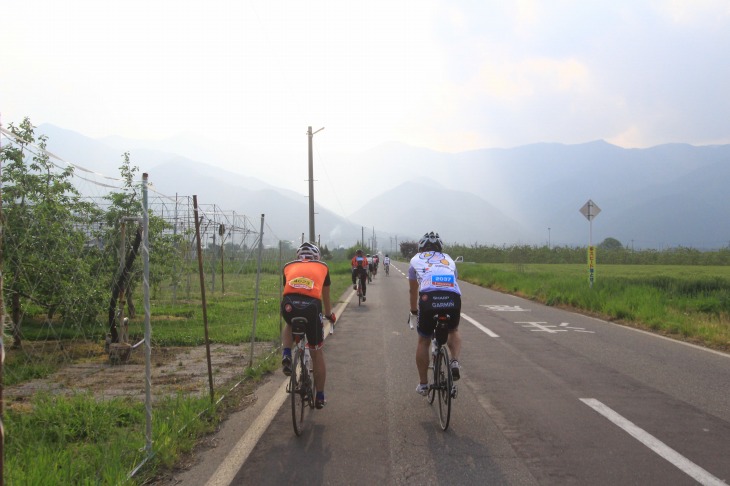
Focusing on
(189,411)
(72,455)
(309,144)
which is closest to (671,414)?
(189,411)

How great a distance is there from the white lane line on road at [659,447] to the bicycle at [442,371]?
1.62m

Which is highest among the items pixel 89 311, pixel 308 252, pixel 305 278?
pixel 308 252

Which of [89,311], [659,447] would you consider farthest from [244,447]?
[659,447]

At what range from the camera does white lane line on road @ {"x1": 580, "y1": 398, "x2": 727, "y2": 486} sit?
12.8 ft

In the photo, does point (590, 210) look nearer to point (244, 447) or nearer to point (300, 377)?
point (300, 377)

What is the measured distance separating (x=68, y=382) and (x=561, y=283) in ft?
57.6

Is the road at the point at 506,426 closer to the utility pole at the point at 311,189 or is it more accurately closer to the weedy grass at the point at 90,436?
the weedy grass at the point at 90,436

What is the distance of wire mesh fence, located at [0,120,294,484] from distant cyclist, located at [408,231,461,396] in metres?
2.23

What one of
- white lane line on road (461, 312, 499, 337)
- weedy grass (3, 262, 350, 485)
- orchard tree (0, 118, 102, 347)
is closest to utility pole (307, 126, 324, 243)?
white lane line on road (461, 312, 499, 337)

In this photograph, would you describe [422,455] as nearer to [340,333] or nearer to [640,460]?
[640,460]

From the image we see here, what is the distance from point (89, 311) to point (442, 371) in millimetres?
4327

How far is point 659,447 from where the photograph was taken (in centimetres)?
456

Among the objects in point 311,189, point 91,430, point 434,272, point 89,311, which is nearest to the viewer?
point 91,430

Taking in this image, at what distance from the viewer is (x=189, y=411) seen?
17.4 ft
